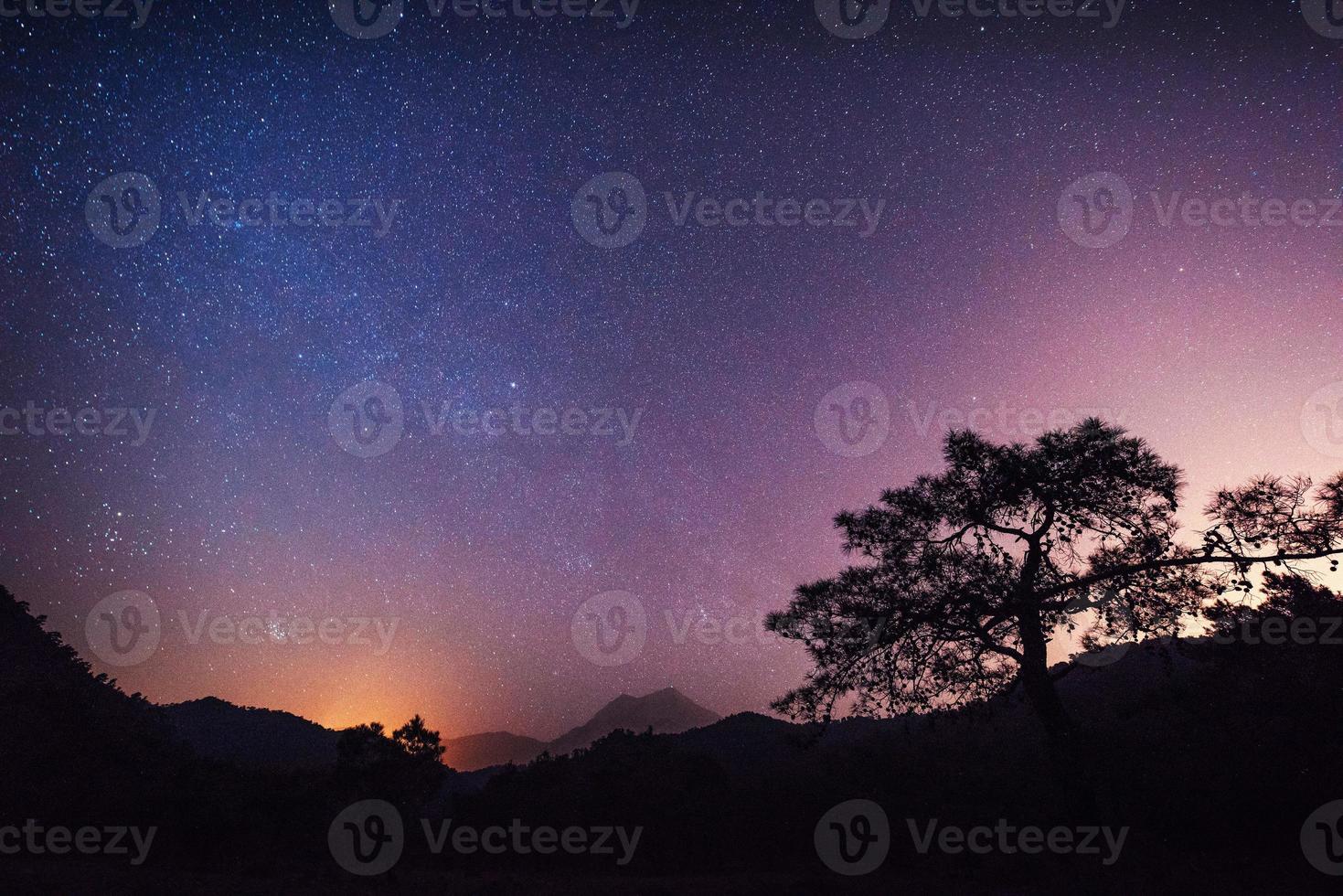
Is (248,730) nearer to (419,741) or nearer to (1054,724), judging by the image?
(419,741)

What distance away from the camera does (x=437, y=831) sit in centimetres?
1446

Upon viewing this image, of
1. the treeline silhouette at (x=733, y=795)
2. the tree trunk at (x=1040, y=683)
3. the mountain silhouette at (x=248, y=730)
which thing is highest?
the tree trunk at (x=1040, y=683)

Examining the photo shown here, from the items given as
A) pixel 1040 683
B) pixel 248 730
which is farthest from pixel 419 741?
pixel 248 730

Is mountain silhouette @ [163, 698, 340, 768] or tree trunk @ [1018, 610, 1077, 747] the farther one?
mountain silhouette @ [163, 698, 340, 768]

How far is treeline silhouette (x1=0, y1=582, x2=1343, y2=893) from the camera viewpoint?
10109mm

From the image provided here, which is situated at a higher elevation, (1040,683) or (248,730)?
(1040,683)

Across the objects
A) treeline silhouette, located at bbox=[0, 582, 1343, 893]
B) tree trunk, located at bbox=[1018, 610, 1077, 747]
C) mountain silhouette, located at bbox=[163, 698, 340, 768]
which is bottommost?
mountain silhouette, located at bbox=[163, 698, 340, 768]

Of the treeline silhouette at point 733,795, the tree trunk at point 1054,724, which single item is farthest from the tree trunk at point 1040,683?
the treeline silhouette at point 733,795

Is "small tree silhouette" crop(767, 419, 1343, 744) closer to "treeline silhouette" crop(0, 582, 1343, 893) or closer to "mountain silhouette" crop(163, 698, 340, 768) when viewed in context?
"treeline silhouette" crop(0, 582, 1343, 893)

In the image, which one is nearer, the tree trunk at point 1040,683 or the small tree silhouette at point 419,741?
the tree trunk at point 1040,683

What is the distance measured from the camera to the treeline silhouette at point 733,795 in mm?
10109

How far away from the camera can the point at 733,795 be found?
16141 millimetres

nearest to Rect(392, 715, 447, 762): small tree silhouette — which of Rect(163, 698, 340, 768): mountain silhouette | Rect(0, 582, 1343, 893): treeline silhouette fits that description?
Rect(0, 582, 1343, 893): treeline silhouette

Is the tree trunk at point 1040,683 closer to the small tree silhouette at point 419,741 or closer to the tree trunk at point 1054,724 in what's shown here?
the tree trunk at point 1054,724
